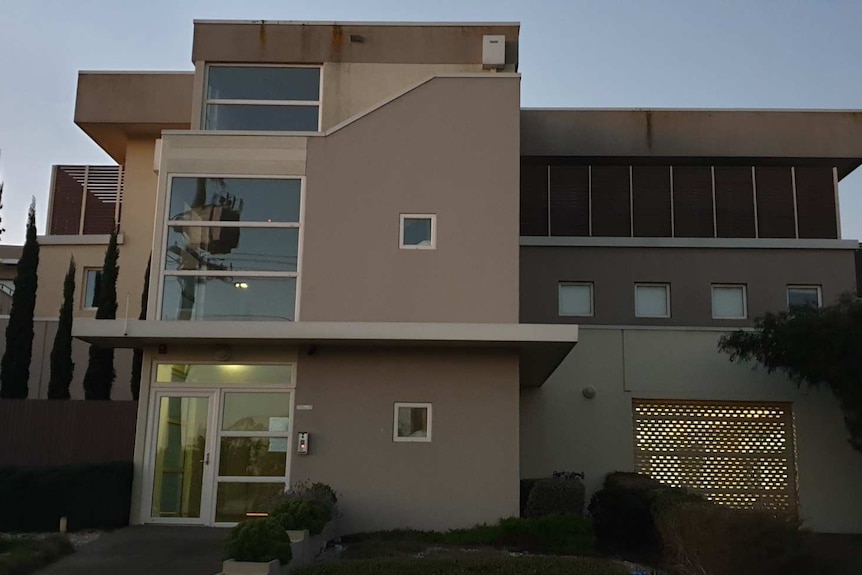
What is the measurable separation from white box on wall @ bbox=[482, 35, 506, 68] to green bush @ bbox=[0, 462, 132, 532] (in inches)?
330

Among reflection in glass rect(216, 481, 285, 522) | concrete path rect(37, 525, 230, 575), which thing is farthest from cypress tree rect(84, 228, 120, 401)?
reflection in glass rect(216, 481, 285, 522)

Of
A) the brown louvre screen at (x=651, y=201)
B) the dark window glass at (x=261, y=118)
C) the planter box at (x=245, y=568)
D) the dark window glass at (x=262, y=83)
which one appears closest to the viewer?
the planter box at (x=245, y=568)

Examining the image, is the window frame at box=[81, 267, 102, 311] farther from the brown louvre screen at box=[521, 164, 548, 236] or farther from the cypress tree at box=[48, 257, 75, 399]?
the brown louvre screen at box=[521, 164, 548, 236]

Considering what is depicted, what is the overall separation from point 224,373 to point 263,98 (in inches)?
175

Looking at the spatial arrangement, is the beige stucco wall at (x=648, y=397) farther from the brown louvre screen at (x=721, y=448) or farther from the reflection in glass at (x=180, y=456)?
the reflection in glass at (x=180, y=456)

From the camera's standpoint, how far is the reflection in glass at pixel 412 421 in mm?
13336

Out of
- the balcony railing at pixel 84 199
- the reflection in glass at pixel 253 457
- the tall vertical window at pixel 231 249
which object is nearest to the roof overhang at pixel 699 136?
the tall vertical window at pixel 231 249

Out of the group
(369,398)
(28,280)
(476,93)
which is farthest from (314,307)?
(28,280)

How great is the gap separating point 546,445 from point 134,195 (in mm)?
10701

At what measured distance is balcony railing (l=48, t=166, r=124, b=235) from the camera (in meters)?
23.4

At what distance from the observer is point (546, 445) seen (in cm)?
1759

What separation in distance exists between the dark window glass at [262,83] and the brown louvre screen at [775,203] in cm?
1079

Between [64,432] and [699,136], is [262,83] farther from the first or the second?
[699,136]

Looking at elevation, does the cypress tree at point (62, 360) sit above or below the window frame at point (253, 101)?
below
